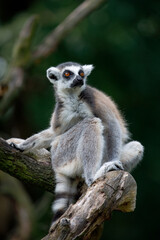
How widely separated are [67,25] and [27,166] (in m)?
4.79

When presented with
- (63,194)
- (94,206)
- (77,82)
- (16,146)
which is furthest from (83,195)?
(77,82)

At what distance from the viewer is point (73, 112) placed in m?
6.73

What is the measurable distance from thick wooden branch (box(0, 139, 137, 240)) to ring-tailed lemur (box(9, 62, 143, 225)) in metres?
0.27

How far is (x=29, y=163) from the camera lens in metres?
6.36

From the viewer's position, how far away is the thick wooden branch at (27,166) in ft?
20.0

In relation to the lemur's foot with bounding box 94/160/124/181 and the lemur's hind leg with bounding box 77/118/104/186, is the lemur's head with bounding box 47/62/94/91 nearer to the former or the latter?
the lemur's hind leg with bounding box 77/118/104/186

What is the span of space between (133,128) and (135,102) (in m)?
0.89

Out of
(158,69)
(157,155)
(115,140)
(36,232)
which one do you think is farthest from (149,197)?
(115,140)

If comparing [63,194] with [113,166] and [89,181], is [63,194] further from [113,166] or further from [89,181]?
[113,166]

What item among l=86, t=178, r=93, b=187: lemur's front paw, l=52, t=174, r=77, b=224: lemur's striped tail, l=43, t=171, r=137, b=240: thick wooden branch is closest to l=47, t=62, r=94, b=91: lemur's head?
l=52, t=174, r=77, b=224: lemur's striped tail

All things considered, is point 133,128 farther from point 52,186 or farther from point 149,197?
point 52,186

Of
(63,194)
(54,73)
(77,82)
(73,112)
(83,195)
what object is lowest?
(63,194)

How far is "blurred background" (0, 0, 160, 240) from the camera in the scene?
12.9m

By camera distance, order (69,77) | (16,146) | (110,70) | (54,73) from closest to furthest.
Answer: (16,146), (69,77), (54,73), (110,70)
